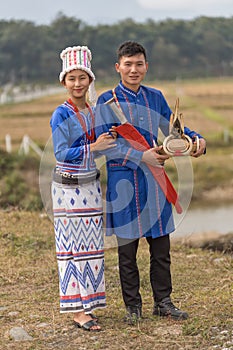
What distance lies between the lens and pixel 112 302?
5078mm

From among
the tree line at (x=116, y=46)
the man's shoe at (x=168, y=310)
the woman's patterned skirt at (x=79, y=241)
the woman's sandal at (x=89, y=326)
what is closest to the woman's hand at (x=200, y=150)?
the woman's patterned skirt at (x=79, y=241)

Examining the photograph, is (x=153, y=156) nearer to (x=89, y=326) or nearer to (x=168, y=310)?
(x=168, y=310)

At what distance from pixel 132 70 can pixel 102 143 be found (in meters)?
0.47

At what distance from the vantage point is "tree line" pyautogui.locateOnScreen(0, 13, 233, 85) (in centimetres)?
4516

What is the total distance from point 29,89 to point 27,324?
44.8 m

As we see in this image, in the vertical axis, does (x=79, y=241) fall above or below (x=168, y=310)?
above

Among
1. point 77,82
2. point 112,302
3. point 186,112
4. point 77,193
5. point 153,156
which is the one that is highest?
point 77,82

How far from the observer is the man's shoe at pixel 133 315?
441 cm

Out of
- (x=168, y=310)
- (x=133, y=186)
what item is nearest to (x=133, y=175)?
(x=133, y=186)

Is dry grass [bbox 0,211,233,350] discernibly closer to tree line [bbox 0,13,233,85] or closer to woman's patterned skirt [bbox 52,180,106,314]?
woman's patterned skirt [bbox 52,180,106,314]

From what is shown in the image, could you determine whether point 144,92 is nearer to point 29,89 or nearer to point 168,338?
point 168,338

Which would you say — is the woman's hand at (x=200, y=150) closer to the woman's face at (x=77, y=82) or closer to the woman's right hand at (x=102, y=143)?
the woman's right hand at (x=102, y=143)

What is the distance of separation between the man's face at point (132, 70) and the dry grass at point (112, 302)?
4.57 feet

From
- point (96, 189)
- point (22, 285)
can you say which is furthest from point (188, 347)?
point (22, 285)
